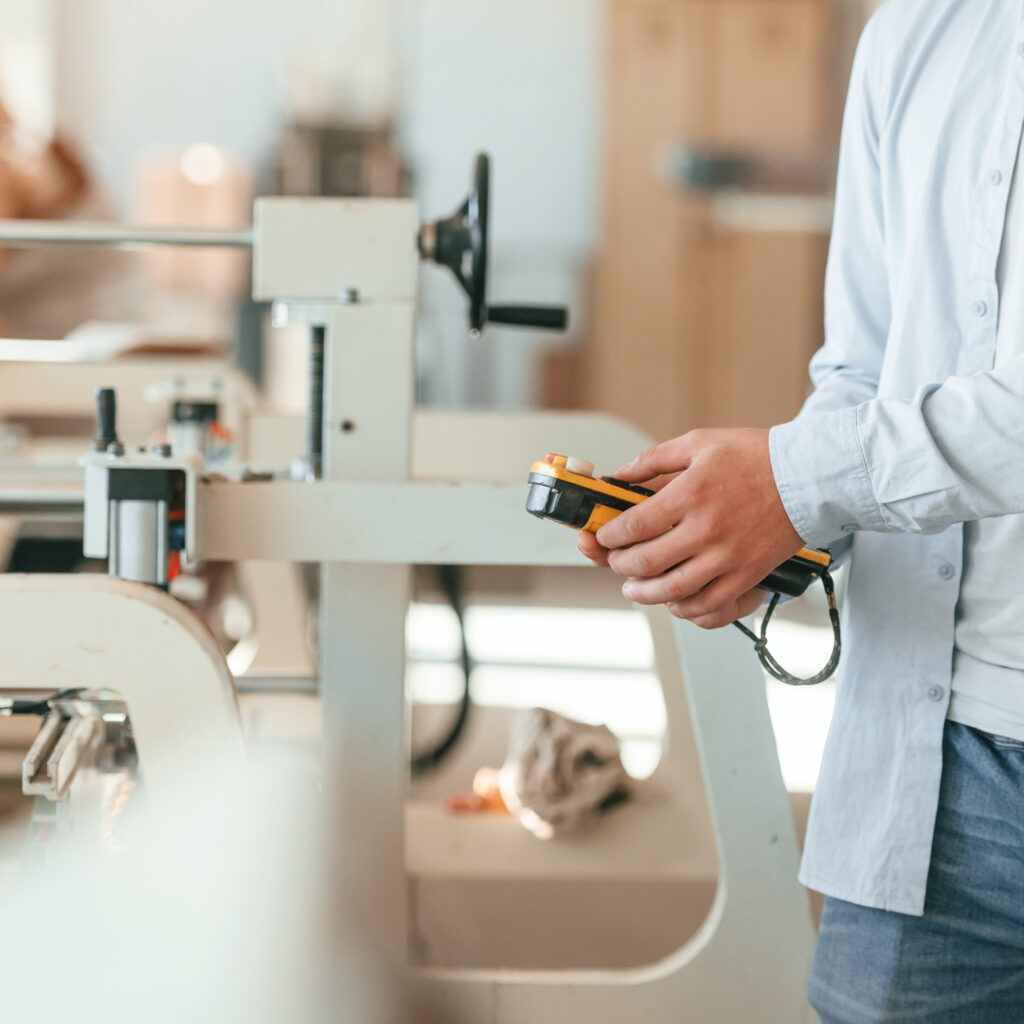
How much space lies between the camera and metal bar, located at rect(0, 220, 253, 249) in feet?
3.08

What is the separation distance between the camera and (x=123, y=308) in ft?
15.1

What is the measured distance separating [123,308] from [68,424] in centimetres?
127

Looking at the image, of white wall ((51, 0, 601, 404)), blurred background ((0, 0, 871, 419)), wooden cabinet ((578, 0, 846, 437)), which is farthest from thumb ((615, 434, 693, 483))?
white wall ((51, 0, 601, 404))

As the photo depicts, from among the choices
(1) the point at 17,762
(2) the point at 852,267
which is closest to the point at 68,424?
→ (1) the point at 17,762

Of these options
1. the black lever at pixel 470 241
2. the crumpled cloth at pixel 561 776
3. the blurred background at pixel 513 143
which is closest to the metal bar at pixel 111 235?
the black lever at pixel 470 241

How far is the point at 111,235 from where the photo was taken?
0.94 m

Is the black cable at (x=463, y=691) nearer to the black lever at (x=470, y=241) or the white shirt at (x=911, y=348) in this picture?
the black lever at (x=470, y=241)

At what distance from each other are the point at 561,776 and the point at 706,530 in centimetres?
75

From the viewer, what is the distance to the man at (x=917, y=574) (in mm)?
596

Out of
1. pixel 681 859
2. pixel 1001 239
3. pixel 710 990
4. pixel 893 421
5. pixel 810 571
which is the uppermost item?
pixel 1001 239

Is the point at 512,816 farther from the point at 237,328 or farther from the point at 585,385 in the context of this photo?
the point at 585,385

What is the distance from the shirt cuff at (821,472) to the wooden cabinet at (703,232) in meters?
3.94

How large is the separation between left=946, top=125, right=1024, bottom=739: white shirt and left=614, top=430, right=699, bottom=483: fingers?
0.67 feet

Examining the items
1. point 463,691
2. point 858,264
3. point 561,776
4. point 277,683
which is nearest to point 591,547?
point 858,264
